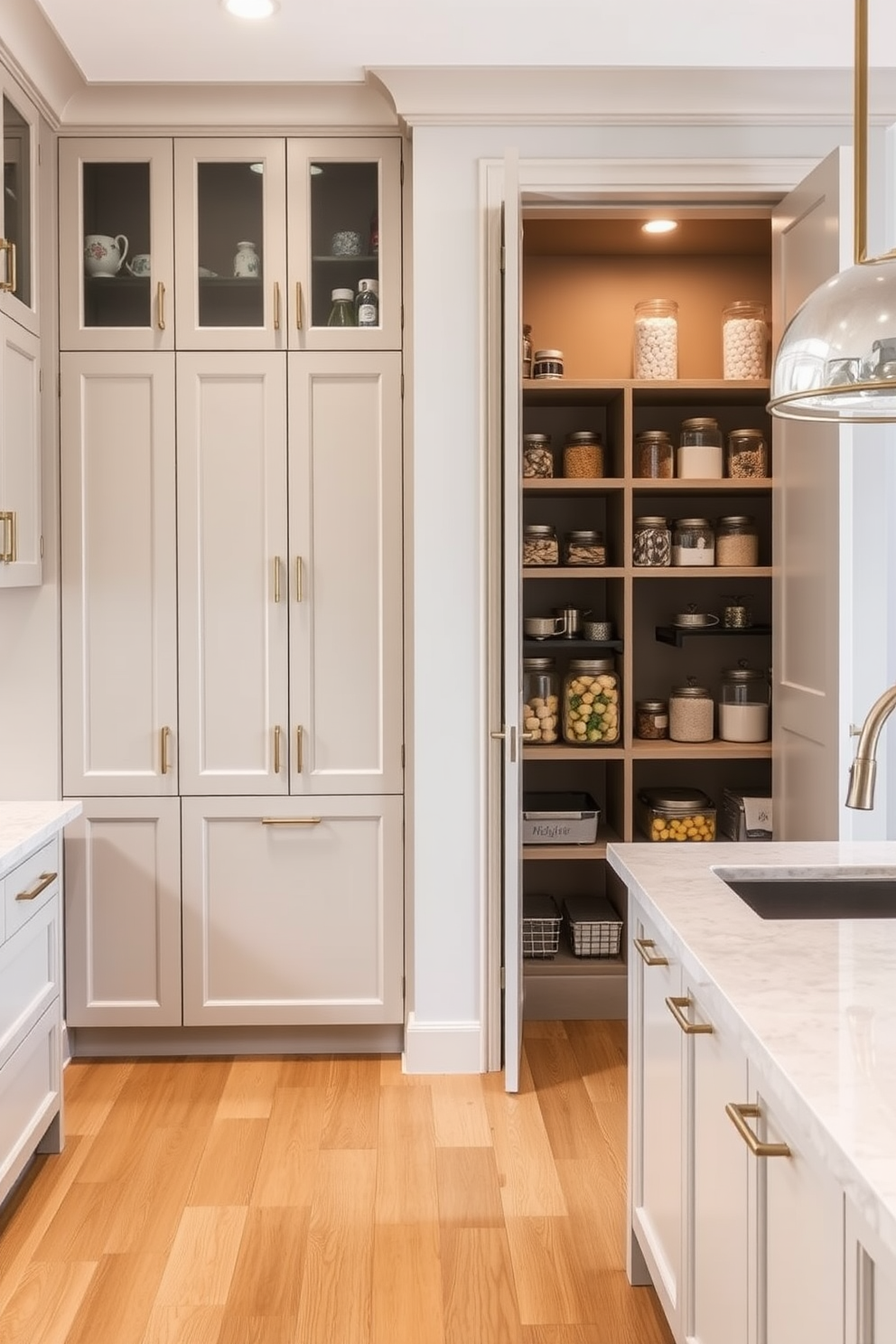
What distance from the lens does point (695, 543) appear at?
3656mm

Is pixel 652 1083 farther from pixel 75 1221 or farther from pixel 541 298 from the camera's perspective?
pixel 541 298

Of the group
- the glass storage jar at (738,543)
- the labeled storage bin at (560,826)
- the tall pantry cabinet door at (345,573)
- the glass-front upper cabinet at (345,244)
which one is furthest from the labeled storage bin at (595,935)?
the glass-front upper cabinet at (345,244)

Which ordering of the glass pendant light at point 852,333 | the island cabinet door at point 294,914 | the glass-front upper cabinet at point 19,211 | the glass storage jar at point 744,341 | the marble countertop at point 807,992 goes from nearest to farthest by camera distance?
the marble countertop at point 807,992 → the glass pendant light at point 852,333 → the glass-front upper cabinet at point 19,211 → the island cabinet door at point 294,914 → the glass storage jar at point 744,341

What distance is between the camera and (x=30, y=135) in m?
2.95

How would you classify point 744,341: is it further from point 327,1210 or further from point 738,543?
point 327,1210

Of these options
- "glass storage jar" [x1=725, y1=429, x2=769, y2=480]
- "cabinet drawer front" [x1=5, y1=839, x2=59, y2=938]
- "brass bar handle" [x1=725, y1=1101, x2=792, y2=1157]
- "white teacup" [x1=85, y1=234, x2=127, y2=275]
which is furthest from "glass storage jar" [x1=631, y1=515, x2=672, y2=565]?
"brass bar handle" [x1=725, y1=1101, x2=792, y2=1157]

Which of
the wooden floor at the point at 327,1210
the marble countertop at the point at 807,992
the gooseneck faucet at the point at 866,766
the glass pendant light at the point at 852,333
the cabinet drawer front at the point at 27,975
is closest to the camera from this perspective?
the marble countertop at the point at 807,992

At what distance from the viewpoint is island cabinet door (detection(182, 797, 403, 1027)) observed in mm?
3234

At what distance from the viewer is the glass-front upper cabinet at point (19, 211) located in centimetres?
277

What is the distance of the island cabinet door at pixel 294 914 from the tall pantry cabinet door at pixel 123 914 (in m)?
0.06

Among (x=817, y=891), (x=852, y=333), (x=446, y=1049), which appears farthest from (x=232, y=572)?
(x=852, y=333)

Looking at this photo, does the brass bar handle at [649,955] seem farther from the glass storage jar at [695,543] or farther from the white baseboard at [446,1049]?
the glass storage jar at [695,543]

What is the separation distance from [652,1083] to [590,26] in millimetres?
2336

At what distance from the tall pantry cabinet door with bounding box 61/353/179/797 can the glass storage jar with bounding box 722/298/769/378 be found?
1700mm
